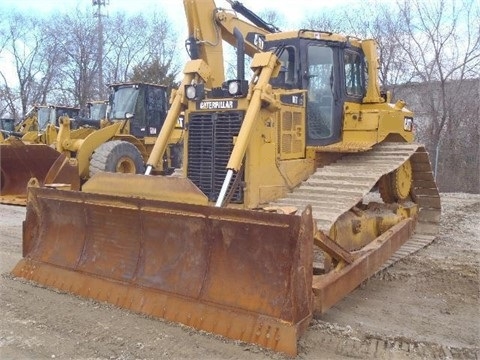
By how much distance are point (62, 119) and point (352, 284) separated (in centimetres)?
874

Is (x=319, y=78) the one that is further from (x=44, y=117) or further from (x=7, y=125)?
(x=7, y=125)

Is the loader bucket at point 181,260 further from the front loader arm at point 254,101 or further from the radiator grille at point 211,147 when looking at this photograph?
the radiator grille at point 211,147

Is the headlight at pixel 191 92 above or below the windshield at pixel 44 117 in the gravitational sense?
below

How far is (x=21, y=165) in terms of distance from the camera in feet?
27.6

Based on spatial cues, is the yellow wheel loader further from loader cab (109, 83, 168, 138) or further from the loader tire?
loader cab (109, 83, 168, 138)

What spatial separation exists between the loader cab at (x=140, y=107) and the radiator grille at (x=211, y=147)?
22.8 feet

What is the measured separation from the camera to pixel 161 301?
4391 mm

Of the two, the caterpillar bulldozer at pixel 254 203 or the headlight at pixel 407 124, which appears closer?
the caterpillar bulldozer at pixel 254 203

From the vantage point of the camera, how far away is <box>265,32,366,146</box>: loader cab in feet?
21.2

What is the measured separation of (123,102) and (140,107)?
0.48 metres

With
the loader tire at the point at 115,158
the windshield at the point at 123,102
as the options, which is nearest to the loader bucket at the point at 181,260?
the loader tire at the point at 115,158

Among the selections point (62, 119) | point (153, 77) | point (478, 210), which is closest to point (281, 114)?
point (478, 210)

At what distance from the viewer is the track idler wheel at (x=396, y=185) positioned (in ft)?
23.5

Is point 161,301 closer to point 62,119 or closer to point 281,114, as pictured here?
point 281,114
